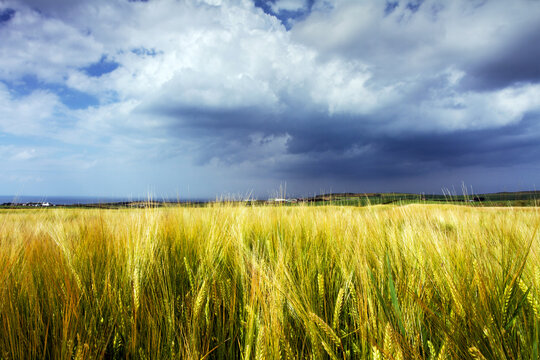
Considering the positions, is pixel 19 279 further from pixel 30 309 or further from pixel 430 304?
pixel 430 304

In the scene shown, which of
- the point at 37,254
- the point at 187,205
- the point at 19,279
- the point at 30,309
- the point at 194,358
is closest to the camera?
the point at 194,358

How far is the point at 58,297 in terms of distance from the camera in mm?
1202

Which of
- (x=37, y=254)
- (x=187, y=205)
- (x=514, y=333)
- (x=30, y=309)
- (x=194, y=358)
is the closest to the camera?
(x=194, y=358)

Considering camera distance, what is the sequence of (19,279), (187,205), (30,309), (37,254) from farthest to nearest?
1. (187,205)
2. (37,254)
3. (19,279)
4. (30,309)

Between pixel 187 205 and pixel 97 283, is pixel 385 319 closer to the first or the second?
pixel 97 283

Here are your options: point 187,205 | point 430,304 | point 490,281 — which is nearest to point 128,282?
point 430,304

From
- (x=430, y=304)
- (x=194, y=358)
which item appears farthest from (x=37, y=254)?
(x=430, y=304)

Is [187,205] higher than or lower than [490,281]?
higher

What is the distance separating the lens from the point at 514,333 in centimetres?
95

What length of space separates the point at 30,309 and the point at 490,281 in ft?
6.25

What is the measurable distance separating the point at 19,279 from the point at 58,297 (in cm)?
29

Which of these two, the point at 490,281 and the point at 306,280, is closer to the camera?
the point at 490,281

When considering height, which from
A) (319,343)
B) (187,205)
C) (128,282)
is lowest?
(319,343)

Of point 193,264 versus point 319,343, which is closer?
point 319,343
